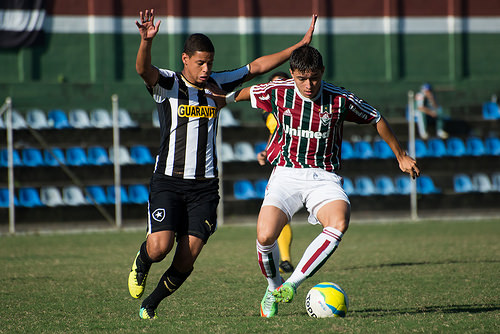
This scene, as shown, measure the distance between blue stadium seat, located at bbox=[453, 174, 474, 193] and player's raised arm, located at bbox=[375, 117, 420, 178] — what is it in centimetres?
1037

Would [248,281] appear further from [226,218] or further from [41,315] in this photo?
[226,218]

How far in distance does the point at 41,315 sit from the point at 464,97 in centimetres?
1235

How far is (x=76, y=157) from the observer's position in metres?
14.1

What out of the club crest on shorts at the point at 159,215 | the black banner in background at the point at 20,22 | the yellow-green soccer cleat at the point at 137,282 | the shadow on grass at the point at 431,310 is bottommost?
the shadow on grass at the point at 431,310

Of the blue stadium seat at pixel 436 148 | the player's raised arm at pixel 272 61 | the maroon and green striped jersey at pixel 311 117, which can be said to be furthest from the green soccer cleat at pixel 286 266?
the blue stadium seat at pixel 436 148

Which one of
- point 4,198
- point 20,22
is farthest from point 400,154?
point 20,22

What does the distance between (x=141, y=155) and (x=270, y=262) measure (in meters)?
9.46

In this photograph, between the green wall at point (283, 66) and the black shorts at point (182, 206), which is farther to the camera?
the green wall at point (283, 66)

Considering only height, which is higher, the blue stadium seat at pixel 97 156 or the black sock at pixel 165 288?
the blue stadium seat at pixel 97 156


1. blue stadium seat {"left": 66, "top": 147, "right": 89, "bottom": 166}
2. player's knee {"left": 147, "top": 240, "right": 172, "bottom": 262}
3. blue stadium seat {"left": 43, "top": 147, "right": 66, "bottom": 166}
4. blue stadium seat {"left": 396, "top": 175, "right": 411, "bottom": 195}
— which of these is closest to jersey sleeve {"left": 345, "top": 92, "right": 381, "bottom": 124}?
player's knee {"left": 147, "top": 240, "right": 172, "bottom": 262}

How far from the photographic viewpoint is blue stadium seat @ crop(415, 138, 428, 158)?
15.1 meters

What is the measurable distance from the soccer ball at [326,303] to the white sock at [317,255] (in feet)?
0.66

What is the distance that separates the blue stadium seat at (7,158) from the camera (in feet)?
44.9

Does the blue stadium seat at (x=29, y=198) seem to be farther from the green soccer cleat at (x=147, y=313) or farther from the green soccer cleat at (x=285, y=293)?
the green soccer cleat at (x=285, y=293)
